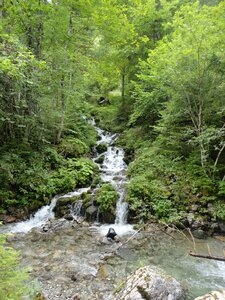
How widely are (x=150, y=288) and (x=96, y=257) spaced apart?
2.54 meters

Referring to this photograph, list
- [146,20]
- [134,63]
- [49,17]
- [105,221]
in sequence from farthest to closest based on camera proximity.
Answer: [134,63] → [146,20] → [49,17] → [105,221]

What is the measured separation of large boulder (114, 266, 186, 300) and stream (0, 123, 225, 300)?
0.49m

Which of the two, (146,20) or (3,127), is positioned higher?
(146,20)

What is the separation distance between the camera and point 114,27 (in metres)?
10.2

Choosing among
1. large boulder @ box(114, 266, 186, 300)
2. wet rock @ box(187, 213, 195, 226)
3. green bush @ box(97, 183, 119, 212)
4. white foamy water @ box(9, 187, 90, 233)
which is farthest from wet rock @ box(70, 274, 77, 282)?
wet rock @ box(187, 213, 195, 226)

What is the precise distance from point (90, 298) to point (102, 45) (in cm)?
1388

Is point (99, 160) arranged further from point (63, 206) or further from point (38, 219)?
point (38, 219)

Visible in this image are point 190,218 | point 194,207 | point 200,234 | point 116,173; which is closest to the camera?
point 200,234

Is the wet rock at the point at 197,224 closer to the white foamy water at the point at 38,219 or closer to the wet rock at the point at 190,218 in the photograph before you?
the wet rock at the point at 190,218

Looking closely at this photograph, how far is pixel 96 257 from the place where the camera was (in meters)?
6.00

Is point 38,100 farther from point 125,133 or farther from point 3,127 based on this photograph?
point 125,133

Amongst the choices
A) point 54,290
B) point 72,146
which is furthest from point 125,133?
point 54,290

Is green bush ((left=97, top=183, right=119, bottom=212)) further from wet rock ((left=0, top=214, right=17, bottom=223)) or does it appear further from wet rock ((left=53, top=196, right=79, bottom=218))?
wet rock ((left=0, top=214, right=17, bottom=223))

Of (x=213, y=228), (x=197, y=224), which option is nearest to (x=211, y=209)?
(x=213, y=228)
